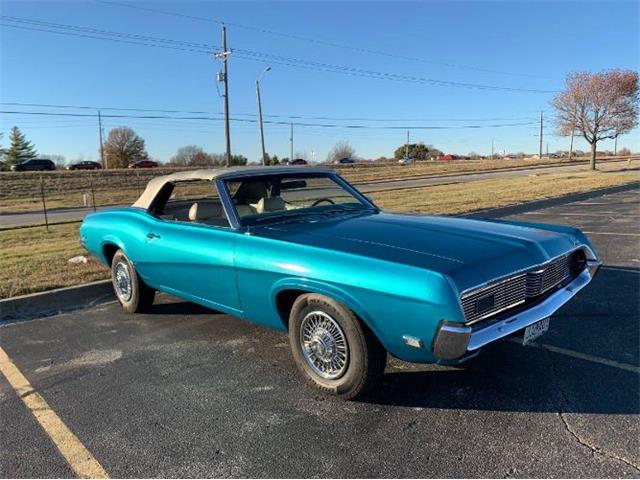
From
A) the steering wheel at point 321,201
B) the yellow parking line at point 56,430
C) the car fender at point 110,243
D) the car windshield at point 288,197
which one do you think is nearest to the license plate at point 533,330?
the car windshield at point 288,197

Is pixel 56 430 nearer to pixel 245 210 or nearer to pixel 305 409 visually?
pixel 305 409

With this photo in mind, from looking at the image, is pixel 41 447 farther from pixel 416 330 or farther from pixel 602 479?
pixel 602 479

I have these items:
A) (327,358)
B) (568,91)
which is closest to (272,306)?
(327,358)

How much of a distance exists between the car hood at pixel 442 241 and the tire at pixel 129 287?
1.82 m

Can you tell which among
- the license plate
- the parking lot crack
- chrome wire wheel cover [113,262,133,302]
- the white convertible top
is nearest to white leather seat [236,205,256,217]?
the white convertible top

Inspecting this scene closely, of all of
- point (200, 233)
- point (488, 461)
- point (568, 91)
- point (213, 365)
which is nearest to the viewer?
point (488, 461)

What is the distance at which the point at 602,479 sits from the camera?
8.27ft

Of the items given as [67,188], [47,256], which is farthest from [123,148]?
[47,256]

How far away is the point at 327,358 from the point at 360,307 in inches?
20.5

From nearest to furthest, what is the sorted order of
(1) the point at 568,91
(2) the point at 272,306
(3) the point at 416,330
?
(3) the point at 416,330 < (2) the point at 272,306 < (1) the point at 568,91

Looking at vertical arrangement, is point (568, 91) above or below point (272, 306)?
above

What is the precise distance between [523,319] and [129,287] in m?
3.79

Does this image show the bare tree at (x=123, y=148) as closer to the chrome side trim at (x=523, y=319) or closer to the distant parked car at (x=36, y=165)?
the distant parked car at (x=36, y=165)

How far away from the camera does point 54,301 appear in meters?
5.96
